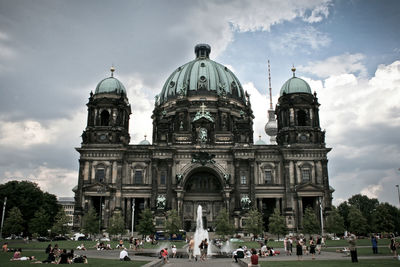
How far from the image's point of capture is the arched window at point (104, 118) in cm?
6838

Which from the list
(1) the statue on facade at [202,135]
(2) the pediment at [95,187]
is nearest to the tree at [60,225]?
(2) the pediment at [95,187]

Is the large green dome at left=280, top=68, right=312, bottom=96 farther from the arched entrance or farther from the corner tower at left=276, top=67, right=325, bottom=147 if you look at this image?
the arched entrance

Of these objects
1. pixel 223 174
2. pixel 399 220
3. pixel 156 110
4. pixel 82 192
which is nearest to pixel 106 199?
pixel 82 192

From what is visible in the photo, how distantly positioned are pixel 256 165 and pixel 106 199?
2609 centimetres

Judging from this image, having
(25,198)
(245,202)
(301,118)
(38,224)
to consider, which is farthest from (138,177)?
(301,118)

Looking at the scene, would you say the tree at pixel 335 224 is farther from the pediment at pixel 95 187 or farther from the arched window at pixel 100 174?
the arched window at pixel 100 174

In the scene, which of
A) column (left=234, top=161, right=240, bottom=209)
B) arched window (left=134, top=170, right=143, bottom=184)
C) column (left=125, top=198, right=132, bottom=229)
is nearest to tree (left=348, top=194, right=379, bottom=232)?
column (left=234, top=161, right=240, bottom=209)

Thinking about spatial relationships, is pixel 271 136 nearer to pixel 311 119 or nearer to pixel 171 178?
pixel 311 119

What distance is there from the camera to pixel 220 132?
222 ft

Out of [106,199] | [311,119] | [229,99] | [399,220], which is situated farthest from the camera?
[399,220]

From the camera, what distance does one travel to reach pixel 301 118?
6900 centimetres

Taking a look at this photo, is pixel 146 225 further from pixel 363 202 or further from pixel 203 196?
pixel 363 202

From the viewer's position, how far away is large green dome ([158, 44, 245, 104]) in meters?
77.9

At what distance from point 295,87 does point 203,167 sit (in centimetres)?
2287
